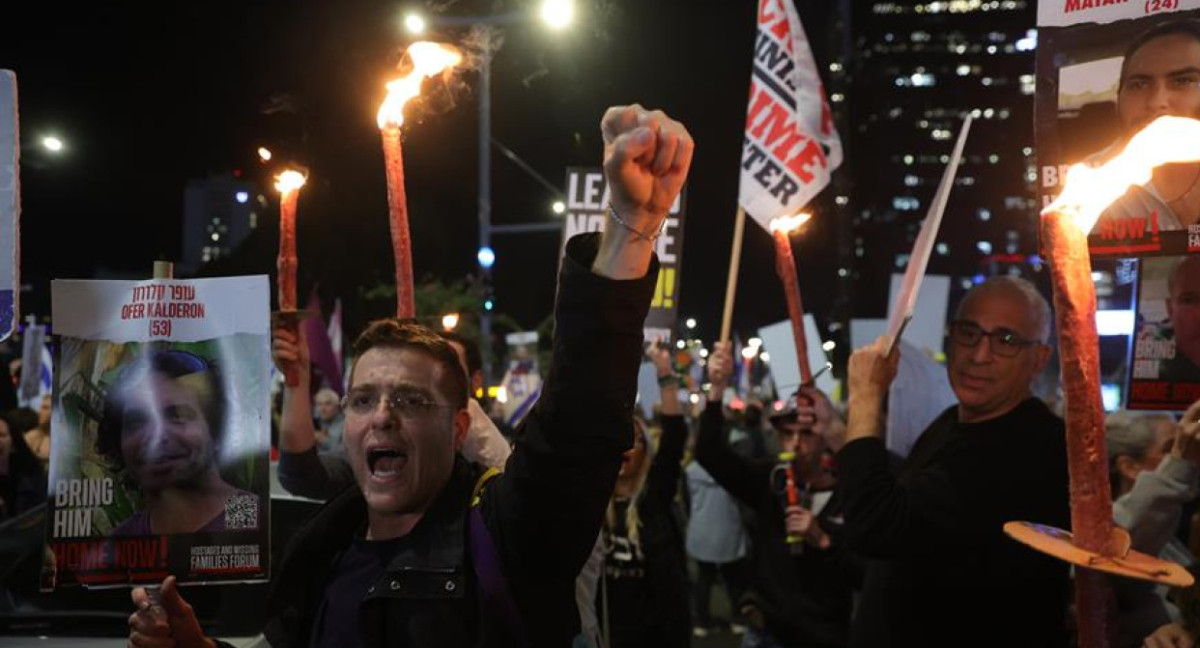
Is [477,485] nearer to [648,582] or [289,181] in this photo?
[289,181]

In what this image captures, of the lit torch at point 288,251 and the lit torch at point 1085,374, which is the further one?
the lit torch at point 288,251

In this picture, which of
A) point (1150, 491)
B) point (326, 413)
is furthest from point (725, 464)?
point (326, 413)

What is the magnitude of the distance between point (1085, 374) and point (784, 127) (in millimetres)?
3933

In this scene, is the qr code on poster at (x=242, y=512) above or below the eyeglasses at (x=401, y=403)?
below

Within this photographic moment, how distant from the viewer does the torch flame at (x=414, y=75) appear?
3.98 m

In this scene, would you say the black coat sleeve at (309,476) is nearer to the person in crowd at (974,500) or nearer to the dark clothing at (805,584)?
the person in crowd at (974,500)

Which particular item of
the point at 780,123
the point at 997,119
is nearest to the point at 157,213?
the point at 780,123

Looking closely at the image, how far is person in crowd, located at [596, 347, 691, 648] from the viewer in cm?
562

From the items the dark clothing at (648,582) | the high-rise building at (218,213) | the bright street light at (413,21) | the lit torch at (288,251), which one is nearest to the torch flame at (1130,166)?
the lit torch at (288,251)

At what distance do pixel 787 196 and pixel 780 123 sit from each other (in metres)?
0.51

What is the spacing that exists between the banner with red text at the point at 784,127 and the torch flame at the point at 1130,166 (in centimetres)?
349

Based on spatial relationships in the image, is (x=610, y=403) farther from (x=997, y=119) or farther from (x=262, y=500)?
(x=997, y=119)

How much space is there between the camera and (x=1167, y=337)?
3.47m

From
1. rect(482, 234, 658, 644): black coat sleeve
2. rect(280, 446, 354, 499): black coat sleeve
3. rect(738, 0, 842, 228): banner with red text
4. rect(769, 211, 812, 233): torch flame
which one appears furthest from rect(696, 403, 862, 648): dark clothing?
rect(482, 234, 658, 644): black coat sleeve
